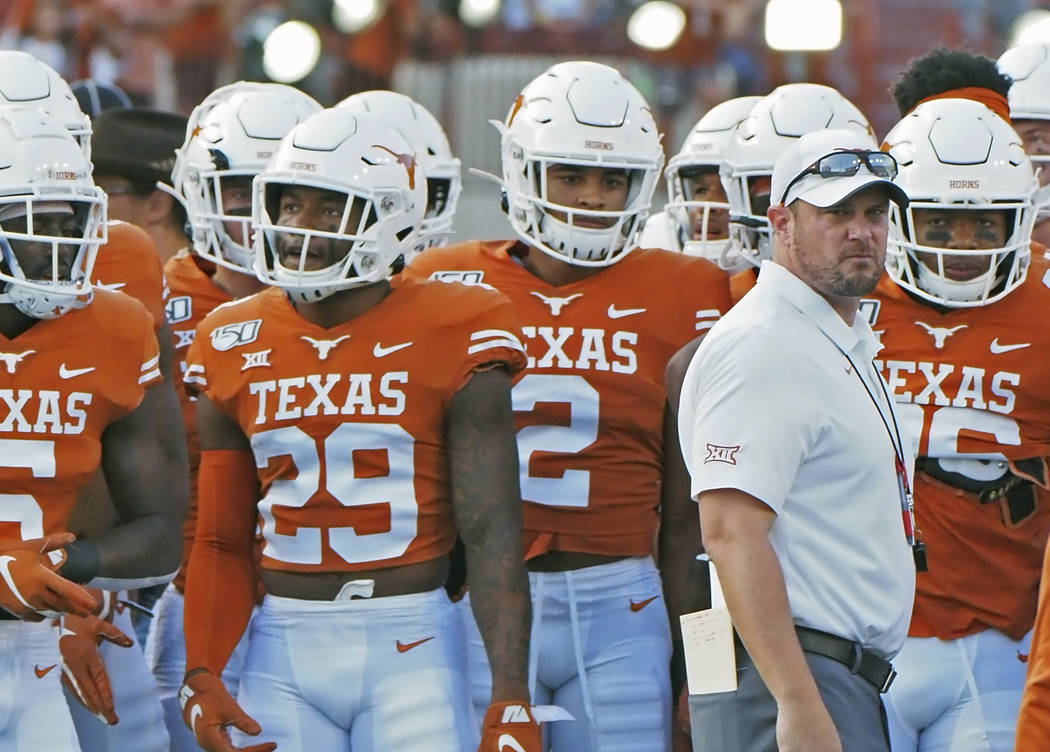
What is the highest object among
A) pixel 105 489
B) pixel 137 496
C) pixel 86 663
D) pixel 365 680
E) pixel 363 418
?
pixel 363 418

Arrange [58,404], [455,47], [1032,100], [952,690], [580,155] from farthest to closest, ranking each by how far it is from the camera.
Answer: [455,47] < [1032,100] < [580,155] < [952,690] < [58,404]

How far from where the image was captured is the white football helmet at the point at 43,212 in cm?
415

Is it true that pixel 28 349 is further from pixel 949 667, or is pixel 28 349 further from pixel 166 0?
pixel 166 0

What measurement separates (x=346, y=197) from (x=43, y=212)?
630 mm

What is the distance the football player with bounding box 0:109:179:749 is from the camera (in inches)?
163

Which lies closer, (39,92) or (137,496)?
(137,496)

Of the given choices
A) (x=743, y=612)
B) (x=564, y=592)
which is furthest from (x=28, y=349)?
(x=743, y=612)

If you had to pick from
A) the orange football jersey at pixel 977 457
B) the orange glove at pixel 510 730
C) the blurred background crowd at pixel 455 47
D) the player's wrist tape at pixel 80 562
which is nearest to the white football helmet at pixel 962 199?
the orange football jersey at pixel 977 457

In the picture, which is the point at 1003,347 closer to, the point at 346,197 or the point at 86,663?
the point at 346,197

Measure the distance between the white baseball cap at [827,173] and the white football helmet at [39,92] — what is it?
222 cm

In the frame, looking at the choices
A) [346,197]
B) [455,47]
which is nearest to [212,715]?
[346,197]

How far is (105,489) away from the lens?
468 centimetres

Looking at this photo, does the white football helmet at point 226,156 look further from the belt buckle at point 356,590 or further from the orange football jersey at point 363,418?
the belt buckle at point 356,590

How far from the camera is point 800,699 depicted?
11.0 feet
